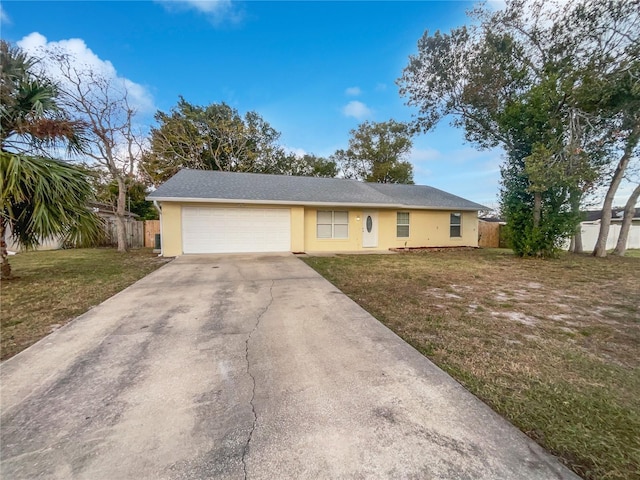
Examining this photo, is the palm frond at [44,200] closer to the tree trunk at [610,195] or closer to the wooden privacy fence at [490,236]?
the tree trunk at [610,195]

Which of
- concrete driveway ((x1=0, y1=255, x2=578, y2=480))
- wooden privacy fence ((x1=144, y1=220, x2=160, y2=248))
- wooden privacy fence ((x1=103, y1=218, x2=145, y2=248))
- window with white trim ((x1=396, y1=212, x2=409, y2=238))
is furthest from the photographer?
wooden privacy fence ((x1=144, y1=220, x2=160, y2=248))

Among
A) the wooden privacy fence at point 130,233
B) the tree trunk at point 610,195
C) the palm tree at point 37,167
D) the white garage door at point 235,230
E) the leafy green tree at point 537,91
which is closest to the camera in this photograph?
the palm tree at point 37,167

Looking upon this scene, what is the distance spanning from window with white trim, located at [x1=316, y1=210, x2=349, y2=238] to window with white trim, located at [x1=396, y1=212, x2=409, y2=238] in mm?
2814

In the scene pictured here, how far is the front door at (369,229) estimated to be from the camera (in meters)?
13.2

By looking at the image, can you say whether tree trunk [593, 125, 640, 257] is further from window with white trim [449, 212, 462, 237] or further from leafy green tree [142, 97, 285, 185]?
leafy green tree [142, 97, 285, 185]

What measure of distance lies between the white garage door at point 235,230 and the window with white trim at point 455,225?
8973mm

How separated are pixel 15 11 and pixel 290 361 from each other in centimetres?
1102

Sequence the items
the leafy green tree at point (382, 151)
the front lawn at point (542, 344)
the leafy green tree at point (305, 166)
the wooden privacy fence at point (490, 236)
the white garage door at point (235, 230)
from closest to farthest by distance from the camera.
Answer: the front lawn at point (542, 344), the white garage door at point (235, 230), the wooden privacy fence at point (490, 236), the leafy green tree at point (305, 166), the leafy green tree at point (382, 151)

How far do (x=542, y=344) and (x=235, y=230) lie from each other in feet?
33.1

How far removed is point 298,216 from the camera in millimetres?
11914

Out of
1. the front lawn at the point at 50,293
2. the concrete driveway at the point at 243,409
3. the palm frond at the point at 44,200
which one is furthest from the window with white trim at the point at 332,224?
the concrete driveway at the point at 243,409

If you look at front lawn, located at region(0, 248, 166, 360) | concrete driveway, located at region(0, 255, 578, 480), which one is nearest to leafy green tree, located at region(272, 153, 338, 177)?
front lawn, located at region(0, 248, 166, 360)

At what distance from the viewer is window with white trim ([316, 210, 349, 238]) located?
12.6 meters

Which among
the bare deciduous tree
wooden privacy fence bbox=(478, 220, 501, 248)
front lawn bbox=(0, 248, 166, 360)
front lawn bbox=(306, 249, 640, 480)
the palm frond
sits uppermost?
the bare deciduous tree
